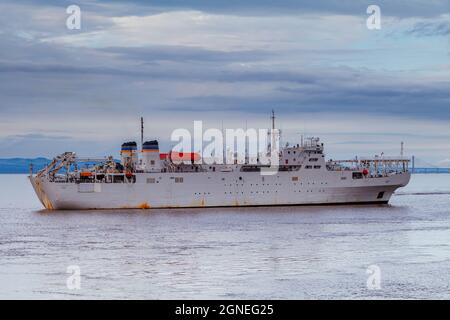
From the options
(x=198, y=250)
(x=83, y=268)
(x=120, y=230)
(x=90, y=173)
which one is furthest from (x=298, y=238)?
(x=90, y=173)

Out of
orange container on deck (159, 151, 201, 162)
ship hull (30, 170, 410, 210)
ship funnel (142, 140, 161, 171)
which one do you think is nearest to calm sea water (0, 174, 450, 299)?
ship hull (30, 170, 410, 210)

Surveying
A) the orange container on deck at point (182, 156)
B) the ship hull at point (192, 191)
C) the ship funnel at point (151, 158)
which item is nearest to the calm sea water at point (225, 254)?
the ship hull at point (192, 191)

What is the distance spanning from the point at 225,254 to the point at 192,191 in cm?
2292

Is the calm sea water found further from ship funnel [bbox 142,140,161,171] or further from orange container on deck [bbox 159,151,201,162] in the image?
orange container on deck [bbox 159,151,201,162]

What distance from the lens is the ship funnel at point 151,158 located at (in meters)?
57.2

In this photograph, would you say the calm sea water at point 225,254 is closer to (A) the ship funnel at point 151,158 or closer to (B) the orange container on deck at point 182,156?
(A) the ship funnel at point 151,158

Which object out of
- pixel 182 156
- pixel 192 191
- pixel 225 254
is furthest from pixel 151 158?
pixel 225 254

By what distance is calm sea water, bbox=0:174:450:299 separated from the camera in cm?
2666

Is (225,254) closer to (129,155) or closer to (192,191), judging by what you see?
(192,191)

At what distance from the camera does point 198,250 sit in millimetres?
35500

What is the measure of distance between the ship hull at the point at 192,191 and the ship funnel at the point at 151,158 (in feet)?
2.79

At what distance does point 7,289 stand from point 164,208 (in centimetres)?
2997
